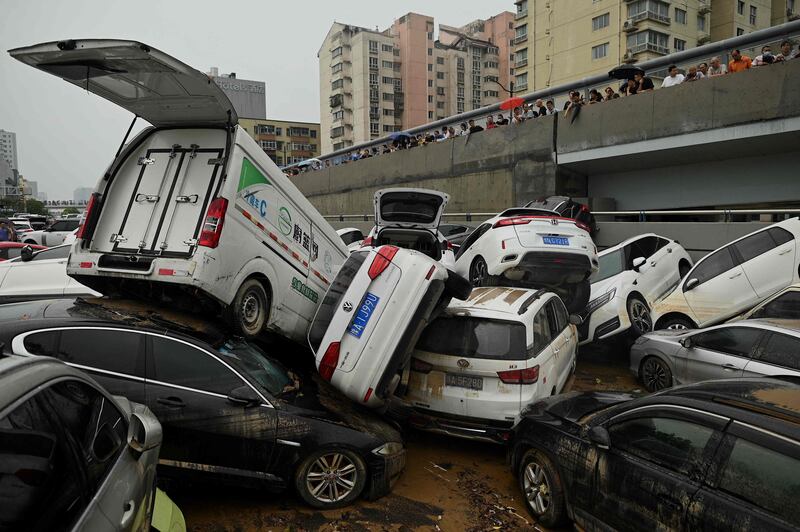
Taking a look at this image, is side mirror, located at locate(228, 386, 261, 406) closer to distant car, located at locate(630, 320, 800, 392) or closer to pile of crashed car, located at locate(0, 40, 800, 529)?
pile of crashed car, located at locate(0, 40, 800, 529)

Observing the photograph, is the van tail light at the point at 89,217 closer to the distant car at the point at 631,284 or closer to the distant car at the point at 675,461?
the distant car at the point at 675,461

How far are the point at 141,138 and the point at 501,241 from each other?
16.7 ft

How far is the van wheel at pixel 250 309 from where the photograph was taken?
5.06 meters

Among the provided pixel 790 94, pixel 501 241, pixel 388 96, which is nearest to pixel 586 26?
pixel 388 96

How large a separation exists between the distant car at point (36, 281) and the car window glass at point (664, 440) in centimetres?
692

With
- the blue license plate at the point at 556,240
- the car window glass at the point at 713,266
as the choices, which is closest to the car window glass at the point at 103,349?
the blue license plate at the point at 556,240

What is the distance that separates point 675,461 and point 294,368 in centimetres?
341

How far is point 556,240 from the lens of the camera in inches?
317

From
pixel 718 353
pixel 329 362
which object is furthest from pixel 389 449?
pixel 718 353

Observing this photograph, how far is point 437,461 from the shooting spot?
537cm

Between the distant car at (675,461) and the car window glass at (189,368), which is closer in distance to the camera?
the distant car at (675,461)

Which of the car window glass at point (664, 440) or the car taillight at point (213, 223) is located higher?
the car taillight at point (213, 223)

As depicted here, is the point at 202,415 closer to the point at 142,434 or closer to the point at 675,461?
the point at 142,434

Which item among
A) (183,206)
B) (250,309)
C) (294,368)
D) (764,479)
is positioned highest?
(183,206)
